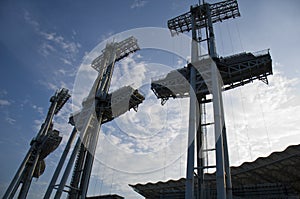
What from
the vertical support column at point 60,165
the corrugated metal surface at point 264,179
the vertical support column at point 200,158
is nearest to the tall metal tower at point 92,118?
the vertical support column at point 60,165

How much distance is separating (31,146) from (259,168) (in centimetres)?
4359

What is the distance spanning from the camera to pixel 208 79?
82.5 ft

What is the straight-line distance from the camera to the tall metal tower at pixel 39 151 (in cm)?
4341

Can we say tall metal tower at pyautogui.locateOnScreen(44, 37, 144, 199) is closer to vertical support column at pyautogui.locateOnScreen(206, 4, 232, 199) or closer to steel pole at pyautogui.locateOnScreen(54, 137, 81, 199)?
steel pole at pyautogui.locateOnScreen(54, 137, 81, 199)

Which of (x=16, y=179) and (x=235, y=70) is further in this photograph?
(x=16, y=179)

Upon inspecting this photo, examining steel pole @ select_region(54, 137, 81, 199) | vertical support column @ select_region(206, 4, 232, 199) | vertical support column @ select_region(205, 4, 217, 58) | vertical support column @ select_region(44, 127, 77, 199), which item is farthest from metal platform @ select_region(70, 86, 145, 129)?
vertical support column @ select_region(206, 4, 232, 199)

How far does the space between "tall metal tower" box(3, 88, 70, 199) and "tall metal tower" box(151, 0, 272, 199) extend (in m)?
31.0

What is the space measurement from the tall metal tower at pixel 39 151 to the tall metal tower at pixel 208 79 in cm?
3099

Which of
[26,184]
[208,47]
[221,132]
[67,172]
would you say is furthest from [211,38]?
[26,184]

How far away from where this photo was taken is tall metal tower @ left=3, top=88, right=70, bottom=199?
43406mm

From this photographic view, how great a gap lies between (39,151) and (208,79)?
132ft

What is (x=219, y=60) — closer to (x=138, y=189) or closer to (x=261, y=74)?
(x=261, y=74)

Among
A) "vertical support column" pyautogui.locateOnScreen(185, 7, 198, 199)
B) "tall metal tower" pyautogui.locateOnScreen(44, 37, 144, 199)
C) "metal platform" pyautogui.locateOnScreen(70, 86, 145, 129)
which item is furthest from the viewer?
"metal platform" pyautogui.locateOnScreen(70, 86, 145, 129)

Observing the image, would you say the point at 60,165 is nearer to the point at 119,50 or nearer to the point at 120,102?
the point at 120,102
